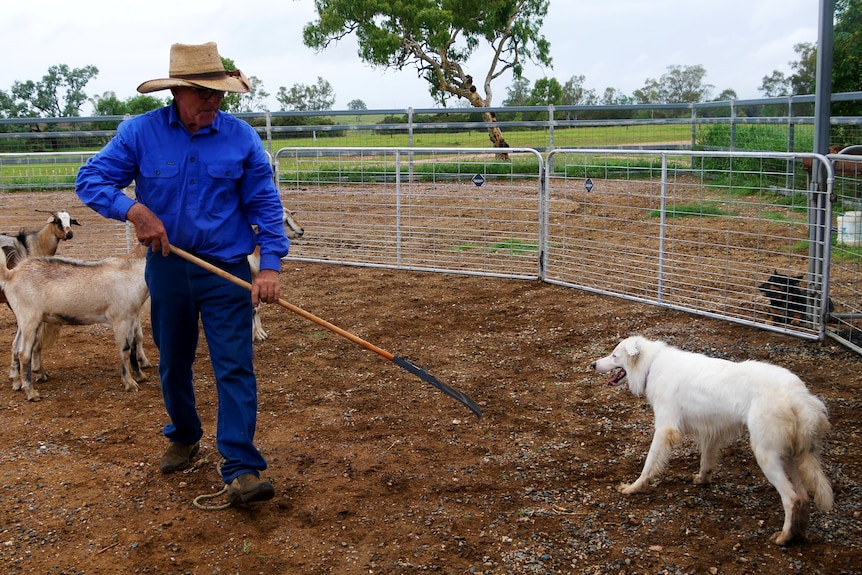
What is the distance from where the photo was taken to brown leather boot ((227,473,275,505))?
4.02 meters

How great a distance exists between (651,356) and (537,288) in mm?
4585

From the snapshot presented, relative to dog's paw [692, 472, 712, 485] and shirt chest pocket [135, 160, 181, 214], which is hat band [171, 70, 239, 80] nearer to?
shirt chest pocket [135, 160, 181, 214]

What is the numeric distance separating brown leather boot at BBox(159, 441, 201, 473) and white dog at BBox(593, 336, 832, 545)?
2.41 metres

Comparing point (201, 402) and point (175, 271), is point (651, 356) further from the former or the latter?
point (201, 402)

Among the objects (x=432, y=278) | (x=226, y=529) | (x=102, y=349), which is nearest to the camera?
(x=226, y=529)

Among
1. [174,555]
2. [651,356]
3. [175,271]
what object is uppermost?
[175,271]

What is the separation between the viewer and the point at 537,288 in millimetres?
9055

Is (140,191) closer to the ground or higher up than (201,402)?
higher up

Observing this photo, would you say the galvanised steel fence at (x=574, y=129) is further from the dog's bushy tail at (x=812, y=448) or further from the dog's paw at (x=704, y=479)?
the dog's bushy tail at (x=812, y=448)

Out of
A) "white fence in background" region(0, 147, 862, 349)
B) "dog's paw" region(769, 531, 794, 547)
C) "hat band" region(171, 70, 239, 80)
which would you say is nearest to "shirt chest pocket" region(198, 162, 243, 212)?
"hat band" region(171, 70, 239, 80)

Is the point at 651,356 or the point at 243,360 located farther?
the point at 651,356

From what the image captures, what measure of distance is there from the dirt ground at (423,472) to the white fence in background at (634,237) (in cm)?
55

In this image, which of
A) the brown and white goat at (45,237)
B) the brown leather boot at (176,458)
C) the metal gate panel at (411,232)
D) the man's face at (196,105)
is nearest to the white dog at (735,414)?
the brown leather boot at (176,458)

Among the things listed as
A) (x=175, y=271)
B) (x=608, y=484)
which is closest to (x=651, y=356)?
(x=608, y=484)
